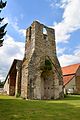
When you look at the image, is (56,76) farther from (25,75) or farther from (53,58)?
(25,75)

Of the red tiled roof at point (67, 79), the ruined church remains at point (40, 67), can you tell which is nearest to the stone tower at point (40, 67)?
the ruined church remains at point (40, 67)

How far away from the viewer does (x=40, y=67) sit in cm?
2519

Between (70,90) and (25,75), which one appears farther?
(70,90)

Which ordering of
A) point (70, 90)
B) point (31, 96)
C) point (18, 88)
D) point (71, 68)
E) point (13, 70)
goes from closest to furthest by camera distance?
point (31, 96) → point (18, 88) → point (13, 70) → point (70, 90) → point (71, 68)

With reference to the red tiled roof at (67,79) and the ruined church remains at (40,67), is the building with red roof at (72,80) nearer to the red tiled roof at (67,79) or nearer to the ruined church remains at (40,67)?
the red tiled roof at (67,79)

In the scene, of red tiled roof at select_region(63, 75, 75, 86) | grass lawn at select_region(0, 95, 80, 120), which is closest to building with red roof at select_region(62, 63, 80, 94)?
red tiled roof at select_region(63, 75, 75, 86)

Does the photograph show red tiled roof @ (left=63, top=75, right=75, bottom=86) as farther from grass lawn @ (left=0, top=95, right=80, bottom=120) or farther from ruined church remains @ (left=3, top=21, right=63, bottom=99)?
grass lawn @ (left=0, top=95, right=80, bottom=120)

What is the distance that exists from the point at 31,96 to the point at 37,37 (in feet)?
24.3

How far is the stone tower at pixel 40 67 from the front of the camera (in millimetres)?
24469

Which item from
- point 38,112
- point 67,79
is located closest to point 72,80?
point 67,79

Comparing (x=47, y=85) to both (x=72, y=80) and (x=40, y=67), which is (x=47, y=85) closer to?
(x=40, y=67)

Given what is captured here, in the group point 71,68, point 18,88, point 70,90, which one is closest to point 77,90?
point 70,90

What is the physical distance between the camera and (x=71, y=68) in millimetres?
51344

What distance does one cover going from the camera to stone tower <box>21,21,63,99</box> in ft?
80.3
